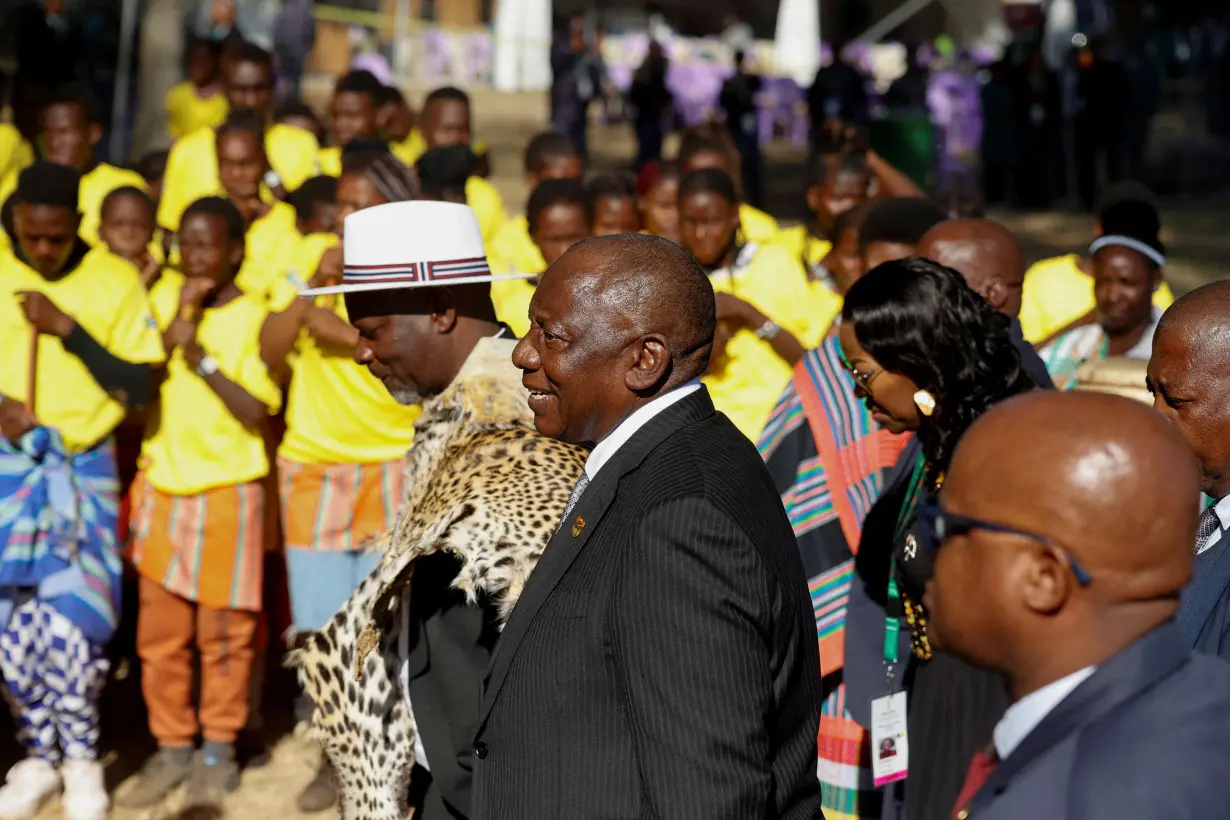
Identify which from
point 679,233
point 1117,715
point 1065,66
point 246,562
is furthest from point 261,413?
point 1065,66

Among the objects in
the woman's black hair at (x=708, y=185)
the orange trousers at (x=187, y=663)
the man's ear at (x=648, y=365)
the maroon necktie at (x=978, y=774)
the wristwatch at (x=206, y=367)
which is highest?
the woman's black hair at (x=708, y=185)

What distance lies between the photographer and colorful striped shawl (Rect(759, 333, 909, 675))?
4.19 m

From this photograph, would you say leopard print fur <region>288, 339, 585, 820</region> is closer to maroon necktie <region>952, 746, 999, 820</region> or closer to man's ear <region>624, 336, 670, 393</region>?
man's ear <region>624, 336, 670, 393</region>

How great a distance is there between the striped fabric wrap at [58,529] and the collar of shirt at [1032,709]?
4.23m

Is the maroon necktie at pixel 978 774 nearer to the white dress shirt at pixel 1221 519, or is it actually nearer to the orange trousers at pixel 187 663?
the white dress shirt at pixel 1221 519

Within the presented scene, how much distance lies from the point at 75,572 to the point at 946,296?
11.3 ft

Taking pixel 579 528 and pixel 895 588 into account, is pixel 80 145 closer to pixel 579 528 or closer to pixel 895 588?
pixel 895 588

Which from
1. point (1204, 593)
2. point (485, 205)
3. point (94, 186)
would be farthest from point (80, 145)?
point (1204, 593)

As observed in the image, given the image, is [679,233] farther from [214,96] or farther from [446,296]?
[214,96]

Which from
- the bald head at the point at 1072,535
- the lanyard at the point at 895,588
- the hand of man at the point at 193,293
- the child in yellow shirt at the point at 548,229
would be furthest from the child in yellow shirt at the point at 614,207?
the bald head at the point at 1072,535

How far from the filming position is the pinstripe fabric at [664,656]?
2168mm

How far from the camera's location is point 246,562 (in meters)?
5.69

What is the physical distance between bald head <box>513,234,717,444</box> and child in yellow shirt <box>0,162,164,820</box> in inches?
126

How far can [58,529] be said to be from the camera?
5.27 m
